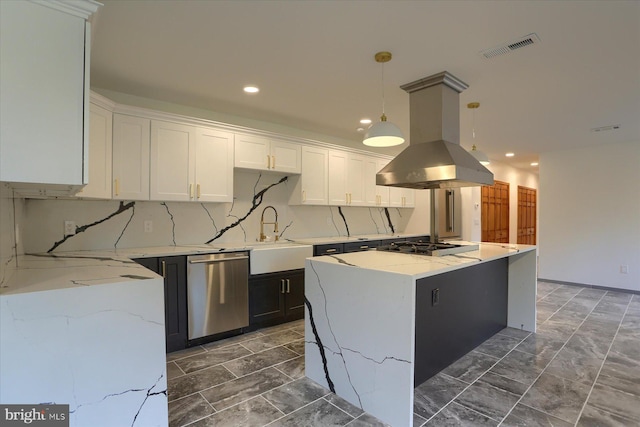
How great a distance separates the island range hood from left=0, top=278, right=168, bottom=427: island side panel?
6.63 feet

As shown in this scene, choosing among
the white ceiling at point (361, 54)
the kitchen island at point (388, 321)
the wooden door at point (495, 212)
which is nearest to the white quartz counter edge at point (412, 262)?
the kitchen island at point (388, 321)

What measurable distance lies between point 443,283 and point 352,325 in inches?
32.2

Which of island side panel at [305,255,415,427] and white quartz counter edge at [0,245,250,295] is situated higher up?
white quartz counter edge at [0,245,250,295]

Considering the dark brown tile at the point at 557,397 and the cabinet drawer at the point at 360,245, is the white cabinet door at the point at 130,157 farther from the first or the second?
the dark brown tile at the point at 557,397

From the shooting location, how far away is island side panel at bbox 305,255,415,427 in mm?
1855

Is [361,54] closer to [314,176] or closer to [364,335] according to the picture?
[364,335]

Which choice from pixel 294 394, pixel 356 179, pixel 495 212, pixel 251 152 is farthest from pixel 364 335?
pixel 495 212

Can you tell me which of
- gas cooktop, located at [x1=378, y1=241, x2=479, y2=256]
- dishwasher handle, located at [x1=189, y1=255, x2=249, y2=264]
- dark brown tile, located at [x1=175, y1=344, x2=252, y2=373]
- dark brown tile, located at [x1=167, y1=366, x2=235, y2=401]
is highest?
gas cooktop, located at [x1=378, y1=241, x2=479, y2=256]

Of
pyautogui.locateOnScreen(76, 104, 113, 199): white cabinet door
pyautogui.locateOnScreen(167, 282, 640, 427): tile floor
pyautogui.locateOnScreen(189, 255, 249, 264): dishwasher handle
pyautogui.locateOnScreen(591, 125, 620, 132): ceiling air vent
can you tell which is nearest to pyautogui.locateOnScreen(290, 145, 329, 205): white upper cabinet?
pyautogui.locateOnScreen(189, 255, 249, 264): dishwasher handle

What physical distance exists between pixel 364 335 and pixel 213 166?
239cm

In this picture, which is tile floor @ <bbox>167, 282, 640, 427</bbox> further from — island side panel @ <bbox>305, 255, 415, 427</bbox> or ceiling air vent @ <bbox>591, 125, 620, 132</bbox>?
ceiling air vent @ <bbox>591, 125, 620, 132</bbox>

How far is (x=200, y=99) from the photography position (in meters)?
3.37

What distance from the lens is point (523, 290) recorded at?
3.53m

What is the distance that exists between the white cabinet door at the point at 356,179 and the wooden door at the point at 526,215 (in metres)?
5.32
